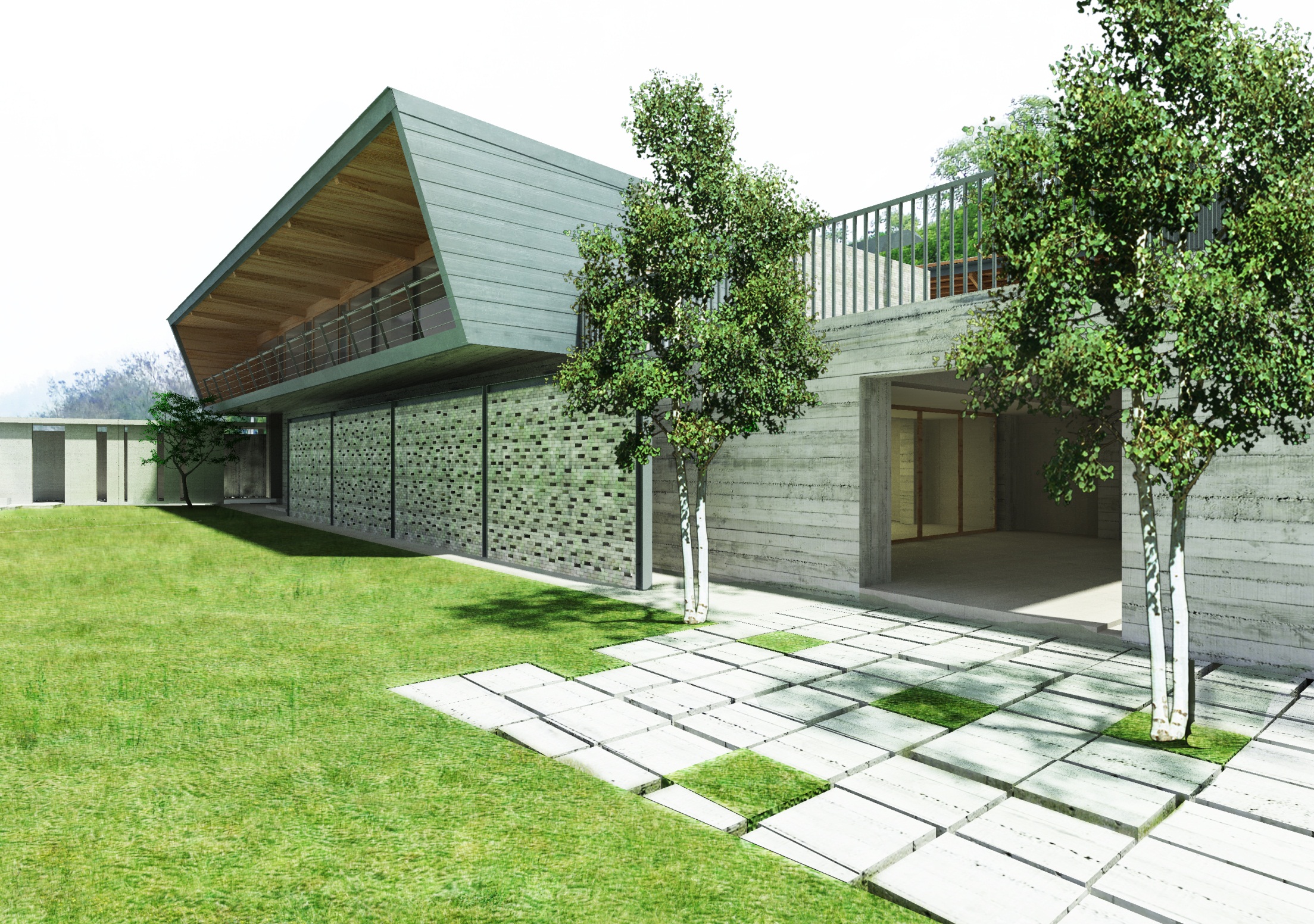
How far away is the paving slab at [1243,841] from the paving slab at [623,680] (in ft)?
11.7

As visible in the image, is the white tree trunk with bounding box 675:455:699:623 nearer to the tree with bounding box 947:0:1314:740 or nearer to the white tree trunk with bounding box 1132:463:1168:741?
the tree with bounding box 947:0:1314:740

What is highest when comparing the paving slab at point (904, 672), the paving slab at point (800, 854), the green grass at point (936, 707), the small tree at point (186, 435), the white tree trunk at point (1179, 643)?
the small tree at point (186, 435)

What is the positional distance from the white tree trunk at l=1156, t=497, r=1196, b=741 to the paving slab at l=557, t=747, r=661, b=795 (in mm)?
3415

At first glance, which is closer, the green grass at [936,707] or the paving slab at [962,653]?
the green grass at [936,707]

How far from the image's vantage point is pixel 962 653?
749 cm

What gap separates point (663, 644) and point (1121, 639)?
4.70 meters

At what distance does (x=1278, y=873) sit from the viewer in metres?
3.44

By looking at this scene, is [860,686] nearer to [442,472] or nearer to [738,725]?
[738,725]

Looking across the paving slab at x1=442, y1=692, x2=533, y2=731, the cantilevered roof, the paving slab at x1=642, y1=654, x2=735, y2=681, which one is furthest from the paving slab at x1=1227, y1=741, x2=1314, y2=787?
the cantilevered roof

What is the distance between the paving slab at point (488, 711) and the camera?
5.47 m

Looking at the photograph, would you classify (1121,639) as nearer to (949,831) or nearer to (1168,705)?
(1168,705)

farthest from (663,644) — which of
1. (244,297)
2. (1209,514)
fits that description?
(244,297)

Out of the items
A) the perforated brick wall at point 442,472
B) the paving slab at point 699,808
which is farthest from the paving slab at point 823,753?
the perforated brick wall at point 442,472

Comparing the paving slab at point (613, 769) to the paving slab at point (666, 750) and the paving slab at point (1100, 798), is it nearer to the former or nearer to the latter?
the paving slab at point (666, 750)
